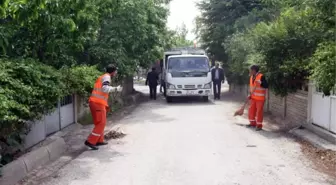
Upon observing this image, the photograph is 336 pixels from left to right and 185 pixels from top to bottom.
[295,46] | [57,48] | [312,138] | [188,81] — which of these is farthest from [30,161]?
[188,81]

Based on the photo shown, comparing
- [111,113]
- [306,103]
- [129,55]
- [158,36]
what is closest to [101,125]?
[306,103]

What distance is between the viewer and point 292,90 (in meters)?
10.8

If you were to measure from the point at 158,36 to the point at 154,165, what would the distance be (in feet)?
41.3

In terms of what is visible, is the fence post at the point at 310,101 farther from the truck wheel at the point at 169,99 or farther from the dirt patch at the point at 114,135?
the truck wheel at the point at 169,99

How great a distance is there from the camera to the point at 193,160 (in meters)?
7.22

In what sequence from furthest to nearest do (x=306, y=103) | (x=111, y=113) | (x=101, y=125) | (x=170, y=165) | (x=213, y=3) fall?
(x=213, y=3)
(x=111, y=113)
(x=306, y=103)
(x=101, y=125)
(x=170, y=165)

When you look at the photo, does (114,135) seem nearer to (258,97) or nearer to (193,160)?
(193,160)

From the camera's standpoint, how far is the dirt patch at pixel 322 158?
674 cm

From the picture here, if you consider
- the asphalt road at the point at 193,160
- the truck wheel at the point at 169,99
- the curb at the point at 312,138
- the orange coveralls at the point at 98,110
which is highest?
the orange coveralls at the point at 98,110

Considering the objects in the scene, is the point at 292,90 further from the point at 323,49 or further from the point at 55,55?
the point at 55,55

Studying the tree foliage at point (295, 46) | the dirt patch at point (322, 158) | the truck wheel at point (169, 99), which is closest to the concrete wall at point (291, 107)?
the tree foliage at point (295, 46)

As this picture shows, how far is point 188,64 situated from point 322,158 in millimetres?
11615

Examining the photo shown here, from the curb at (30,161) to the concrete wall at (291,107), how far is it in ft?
19.5

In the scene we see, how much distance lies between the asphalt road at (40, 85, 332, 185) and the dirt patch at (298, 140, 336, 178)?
165 millimetres
